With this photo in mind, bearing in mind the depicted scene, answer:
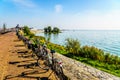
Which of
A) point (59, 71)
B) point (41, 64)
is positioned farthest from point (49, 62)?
point (59, 71)

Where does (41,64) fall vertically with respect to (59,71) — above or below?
below

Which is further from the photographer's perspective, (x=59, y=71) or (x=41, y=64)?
(x=41, y=64)

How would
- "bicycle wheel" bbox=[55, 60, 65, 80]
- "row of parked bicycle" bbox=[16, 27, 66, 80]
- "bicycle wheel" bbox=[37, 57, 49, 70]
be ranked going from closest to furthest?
"bicycle wheel" bbox=[55, 60, 65, 80]
"row of parked bicycle" bbox=[16, 27, 66, 80]
"bicycle wheel" bbox=[37, 57, 49, 70]

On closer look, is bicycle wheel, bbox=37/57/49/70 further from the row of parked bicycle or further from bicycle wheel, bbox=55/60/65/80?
bicycle wheel, bbox=55/60/65/80

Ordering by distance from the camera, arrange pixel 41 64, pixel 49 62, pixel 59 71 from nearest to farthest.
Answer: pixel 59 71, pixel 49 62, pixel 41 64

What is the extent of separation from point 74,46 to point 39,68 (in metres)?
19.7

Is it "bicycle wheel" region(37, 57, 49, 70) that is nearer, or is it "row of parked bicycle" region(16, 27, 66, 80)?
"row of parked bicycle" region(16, 27, 66, 80)

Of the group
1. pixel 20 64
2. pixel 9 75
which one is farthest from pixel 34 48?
pixel 9 75

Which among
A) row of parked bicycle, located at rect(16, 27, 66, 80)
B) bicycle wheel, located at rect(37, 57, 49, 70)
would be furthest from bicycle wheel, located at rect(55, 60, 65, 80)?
bicycle wheel, located at rect(37, 57, 49, 70)

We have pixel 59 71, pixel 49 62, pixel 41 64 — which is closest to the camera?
pixel 59 71

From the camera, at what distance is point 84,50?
28.8 metres

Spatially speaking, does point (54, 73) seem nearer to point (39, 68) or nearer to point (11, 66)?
point (39, 68)

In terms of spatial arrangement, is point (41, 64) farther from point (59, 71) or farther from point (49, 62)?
point (59, 71)

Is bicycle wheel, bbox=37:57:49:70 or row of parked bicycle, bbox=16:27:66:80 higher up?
row of parked bicycle, bbox=16:27:66:80
